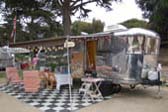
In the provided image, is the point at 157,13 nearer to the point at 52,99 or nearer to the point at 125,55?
the point at 125,55

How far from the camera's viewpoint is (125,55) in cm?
864

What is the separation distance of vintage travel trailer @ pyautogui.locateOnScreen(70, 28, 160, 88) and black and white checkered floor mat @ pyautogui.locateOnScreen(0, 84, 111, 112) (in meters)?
0.96

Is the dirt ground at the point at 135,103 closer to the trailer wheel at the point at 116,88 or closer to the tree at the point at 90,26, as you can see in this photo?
the trailer wheel at the point at 116,88

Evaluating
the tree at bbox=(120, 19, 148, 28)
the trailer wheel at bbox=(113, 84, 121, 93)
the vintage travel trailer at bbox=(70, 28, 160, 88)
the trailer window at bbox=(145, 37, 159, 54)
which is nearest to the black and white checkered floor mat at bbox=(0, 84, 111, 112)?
the trailer wheel at bbox=(113, 84, 121, 93)

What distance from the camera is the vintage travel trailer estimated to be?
336 inches

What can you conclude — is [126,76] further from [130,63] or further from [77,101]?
[77,101]

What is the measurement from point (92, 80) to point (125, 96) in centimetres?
135

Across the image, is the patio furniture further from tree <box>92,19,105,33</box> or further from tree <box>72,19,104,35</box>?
tree <box>92,19,105,33</box>

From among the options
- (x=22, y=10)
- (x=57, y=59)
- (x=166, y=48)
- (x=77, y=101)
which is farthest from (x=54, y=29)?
(x=77, y=101)

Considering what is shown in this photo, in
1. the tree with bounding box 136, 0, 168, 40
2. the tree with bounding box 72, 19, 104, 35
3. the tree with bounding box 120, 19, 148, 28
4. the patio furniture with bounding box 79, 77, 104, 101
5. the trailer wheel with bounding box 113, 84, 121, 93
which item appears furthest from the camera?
the tree with bounding box 72, 19, 104, 35

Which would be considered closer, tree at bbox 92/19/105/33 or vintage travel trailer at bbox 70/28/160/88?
vintage travel trailer at bbox 70/28/160/88

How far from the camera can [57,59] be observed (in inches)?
445

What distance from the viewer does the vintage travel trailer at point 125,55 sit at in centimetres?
855

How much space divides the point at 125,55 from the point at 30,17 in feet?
56.0
